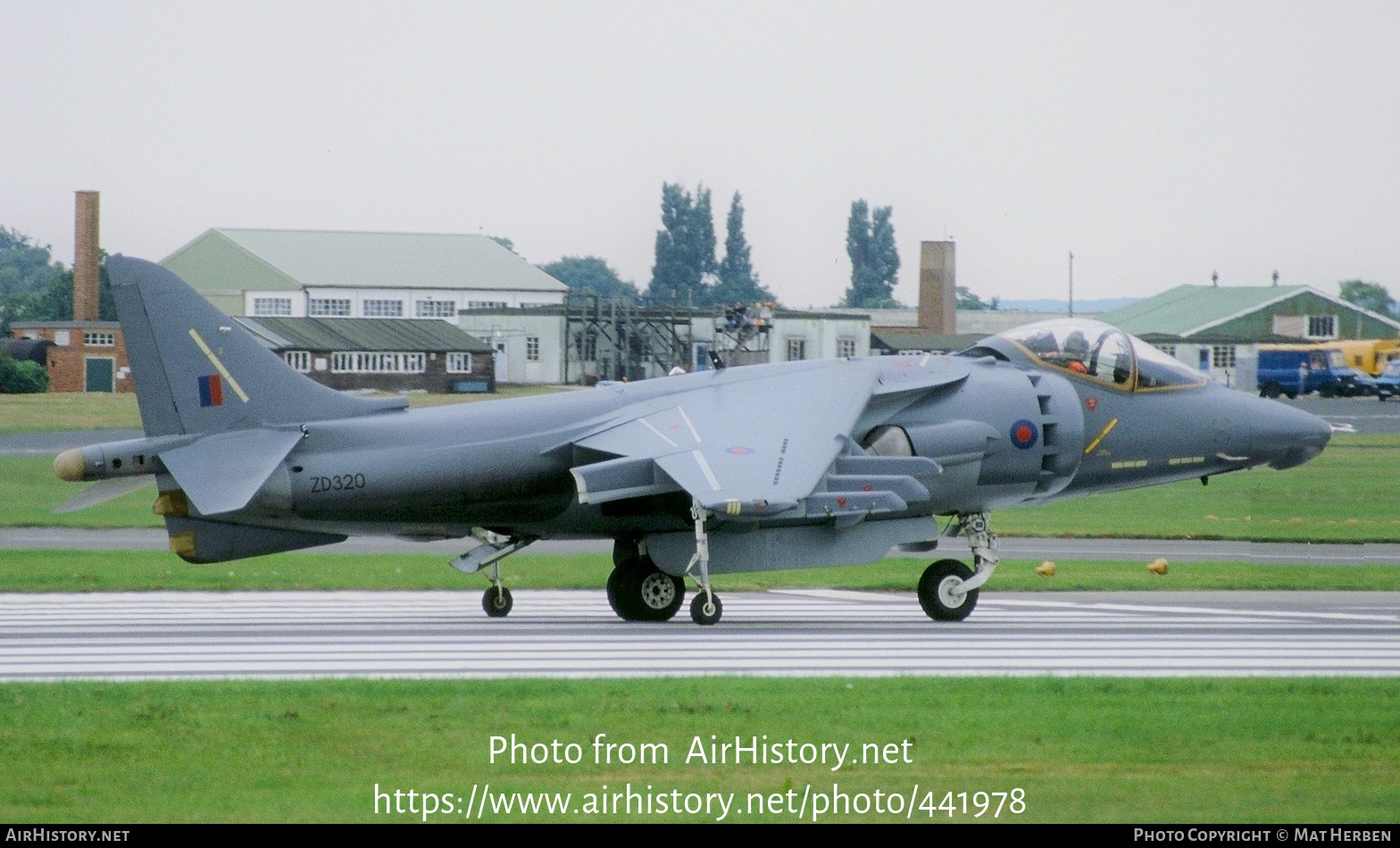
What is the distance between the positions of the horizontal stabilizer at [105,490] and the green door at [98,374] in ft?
140

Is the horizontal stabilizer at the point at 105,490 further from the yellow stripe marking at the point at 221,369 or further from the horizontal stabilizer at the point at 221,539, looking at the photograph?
the yellow stripe marking at the point at 221,369

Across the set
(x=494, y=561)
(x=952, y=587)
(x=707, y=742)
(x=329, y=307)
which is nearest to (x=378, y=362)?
(x=329, y=307)

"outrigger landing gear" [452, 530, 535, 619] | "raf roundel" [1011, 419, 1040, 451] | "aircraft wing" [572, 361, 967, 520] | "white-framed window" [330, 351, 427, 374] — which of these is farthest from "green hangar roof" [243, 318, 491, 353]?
"raf roundel" [1011, 419, 1040, 451]

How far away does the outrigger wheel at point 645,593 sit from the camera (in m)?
19.7

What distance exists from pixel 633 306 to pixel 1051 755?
40414 mm

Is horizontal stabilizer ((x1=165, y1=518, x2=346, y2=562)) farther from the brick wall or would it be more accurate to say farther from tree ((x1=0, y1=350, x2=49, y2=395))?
→ the brick wall

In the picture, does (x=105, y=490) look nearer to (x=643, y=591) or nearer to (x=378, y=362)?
(x=643, y=591)

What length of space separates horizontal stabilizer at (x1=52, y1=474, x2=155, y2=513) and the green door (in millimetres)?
42612

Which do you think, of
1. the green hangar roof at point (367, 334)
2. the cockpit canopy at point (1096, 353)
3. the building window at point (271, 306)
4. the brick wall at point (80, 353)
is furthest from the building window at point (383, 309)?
the cockpit canopy at point (1096, 353)

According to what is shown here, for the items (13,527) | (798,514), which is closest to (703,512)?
(798,514)

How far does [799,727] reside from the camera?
12141mm

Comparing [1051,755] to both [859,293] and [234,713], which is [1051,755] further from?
[859,293]

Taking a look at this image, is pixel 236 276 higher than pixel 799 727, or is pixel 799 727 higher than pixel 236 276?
pixel 236 276

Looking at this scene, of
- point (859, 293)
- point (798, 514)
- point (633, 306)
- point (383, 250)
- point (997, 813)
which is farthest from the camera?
point (859, 293)
